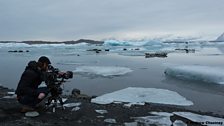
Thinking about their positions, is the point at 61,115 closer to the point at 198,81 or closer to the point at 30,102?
the point at 30,102

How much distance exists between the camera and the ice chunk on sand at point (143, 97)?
891 centimetres


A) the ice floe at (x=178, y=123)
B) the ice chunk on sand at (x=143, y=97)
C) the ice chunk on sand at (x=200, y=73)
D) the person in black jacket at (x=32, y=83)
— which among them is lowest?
the ice chunk on sand at (x=143, y=97)

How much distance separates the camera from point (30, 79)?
628cm

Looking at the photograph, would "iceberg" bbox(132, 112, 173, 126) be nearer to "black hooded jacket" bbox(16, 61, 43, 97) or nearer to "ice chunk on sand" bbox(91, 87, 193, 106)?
"ice chunk on sand" bbox(91, 87, 193, 106)

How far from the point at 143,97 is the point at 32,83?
13.0 ft

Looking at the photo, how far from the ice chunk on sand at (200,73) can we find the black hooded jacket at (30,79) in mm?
8284

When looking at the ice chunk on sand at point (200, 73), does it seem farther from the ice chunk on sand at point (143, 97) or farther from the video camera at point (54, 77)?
the video camera at point (54, 77)

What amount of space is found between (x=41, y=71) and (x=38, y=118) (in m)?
0.94

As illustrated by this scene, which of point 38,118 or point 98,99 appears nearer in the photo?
point 38,118

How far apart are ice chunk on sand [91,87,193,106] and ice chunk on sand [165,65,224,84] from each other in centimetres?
356

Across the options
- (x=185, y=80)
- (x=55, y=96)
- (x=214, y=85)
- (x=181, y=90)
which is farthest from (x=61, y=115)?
(x=185, y=80)

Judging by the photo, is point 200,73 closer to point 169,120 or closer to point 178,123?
point 169,120

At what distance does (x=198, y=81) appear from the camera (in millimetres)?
13406

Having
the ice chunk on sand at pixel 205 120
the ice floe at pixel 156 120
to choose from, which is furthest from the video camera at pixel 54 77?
the ice chunk on sand at pixel 205 120
